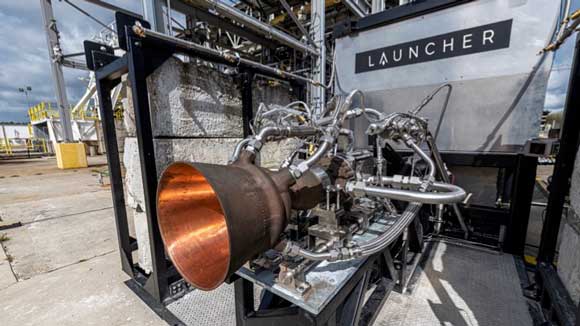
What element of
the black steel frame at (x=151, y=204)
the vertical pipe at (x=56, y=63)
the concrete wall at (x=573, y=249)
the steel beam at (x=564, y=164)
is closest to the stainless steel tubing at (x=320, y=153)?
the black steel frame at (x=151, y=204)

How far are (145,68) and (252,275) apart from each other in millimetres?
1275

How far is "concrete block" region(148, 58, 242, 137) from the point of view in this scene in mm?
1446

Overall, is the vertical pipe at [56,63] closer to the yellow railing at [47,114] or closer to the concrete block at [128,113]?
the concrete block at [128,113]

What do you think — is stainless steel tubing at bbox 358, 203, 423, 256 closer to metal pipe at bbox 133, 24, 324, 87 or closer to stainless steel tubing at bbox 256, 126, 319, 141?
stainless steel tubing at bbox 256, 126, 319, 141

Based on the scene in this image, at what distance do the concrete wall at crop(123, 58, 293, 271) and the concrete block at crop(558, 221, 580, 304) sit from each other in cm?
202

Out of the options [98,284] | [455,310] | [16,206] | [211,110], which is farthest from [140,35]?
[16,206]

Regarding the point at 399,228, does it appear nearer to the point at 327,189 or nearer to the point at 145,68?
the point at 327,189

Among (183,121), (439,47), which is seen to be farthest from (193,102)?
(439,47)

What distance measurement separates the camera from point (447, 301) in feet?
4.79

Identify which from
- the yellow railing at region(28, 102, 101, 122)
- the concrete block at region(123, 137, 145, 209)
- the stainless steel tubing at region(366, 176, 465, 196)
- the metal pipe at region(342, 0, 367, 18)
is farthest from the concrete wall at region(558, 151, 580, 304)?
the yellow railing at region(28, 102, 101, 122)

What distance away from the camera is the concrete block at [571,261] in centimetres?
101

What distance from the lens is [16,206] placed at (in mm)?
3516

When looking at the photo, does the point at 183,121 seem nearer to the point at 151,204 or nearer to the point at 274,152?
the point at 151,204

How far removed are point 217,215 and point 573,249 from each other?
1.59m
